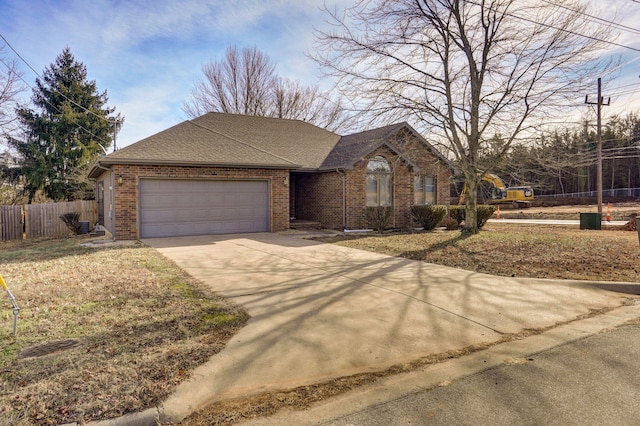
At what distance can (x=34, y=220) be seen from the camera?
16016 mm

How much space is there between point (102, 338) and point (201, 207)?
32.1 ft

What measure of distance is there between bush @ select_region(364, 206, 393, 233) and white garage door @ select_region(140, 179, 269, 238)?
4.28 m

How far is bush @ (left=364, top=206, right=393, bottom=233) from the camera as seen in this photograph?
1556 centimetres

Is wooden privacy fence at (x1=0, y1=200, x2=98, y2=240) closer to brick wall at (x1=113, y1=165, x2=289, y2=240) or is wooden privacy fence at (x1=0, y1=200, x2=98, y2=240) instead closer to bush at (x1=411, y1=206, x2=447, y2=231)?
brick wall at (x1=113, y1=165, x2=289, y2=240)

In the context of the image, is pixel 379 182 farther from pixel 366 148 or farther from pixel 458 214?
pixel 458 214

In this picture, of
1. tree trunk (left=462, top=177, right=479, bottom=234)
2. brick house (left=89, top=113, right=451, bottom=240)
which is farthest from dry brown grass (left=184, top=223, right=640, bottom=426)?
brick house (left=89, top=113, right=451, bottom=240)

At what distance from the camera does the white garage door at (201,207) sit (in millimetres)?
12789

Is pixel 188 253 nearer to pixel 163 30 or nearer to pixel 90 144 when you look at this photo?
pixel 163 30

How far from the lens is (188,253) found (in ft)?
32.5

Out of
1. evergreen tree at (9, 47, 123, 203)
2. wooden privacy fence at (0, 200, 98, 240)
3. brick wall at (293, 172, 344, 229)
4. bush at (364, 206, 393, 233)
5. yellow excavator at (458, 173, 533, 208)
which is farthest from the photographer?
yellow excavator at (458, 173, 533, 208)

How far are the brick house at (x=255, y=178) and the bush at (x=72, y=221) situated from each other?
113cm

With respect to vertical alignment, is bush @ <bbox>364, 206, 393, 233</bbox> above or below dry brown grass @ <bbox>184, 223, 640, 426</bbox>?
above

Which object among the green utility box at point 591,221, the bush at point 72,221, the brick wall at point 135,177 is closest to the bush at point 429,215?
the green utility box at point 591,221

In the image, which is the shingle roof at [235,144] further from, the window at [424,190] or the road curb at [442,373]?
the road curb at [442,373]
